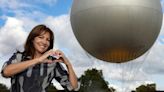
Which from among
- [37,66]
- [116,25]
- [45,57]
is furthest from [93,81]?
[45,57]

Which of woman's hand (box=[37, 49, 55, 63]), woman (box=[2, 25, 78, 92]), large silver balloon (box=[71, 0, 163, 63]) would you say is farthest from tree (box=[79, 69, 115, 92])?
woman's hand (box=[37, 49, 55, 63])

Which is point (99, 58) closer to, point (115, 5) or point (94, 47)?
point (94, 47)

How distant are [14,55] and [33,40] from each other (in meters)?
0.19

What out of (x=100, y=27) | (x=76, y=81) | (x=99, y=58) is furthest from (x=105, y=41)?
(x=76, y=81)

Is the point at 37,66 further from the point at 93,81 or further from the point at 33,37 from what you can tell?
the point at 93,81

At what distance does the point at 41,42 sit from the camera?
3.00m

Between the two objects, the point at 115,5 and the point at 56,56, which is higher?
the point at 115,5

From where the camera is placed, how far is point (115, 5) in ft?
46.9

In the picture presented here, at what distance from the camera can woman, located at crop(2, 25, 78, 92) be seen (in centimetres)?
296

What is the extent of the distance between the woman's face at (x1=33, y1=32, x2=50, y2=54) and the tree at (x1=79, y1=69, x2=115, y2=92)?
47372 millimetres

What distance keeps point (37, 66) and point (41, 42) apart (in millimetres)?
183

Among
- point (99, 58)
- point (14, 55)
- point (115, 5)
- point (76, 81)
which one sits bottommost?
point (76, 81)

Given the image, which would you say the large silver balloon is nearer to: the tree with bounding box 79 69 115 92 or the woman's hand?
the woman's hand

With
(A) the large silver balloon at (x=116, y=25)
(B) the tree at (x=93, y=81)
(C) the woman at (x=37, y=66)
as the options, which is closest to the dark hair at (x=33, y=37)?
(C) the woman at (x=37, y=66)
